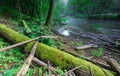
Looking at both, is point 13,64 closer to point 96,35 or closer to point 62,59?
point 62,59

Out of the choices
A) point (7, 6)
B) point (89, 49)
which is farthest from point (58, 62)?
point (7, 6)

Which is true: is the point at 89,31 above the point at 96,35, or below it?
below

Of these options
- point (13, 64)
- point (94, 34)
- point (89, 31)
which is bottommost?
point (89, 31)

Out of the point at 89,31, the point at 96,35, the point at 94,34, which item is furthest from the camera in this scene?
the point at 89,31

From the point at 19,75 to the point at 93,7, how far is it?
152 ft

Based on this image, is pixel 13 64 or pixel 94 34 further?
pixel 94 34

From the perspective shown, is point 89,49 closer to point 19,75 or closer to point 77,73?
point 77,73

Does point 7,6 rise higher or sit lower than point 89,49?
higher

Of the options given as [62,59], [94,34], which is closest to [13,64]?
[62,59]

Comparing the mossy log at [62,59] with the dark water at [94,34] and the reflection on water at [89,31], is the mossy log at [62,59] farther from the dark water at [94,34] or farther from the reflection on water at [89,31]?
the reflection on water at [89,31]

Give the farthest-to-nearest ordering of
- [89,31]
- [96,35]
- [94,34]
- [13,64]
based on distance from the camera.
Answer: [89,31] → [94,34] → [96,35] → [13,64]

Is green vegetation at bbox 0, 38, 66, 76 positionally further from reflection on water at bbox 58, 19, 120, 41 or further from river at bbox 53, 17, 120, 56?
reflection on water at bbox 58, 19, 120, 41

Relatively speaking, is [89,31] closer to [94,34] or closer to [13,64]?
[94,34]

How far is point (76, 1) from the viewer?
5059cm
